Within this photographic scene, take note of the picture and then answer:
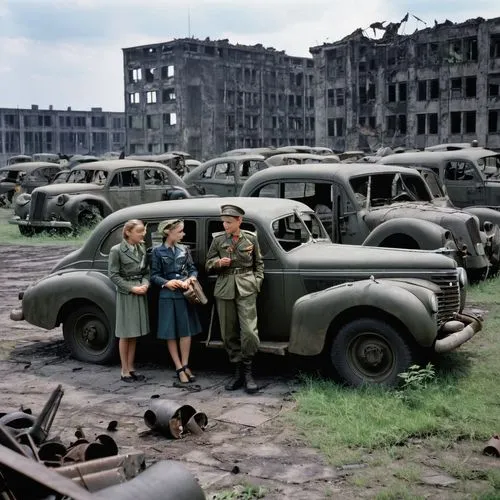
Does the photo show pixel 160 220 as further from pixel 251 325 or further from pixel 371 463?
pixel 371 463

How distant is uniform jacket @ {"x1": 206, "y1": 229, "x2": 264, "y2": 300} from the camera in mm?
6793

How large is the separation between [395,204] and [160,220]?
4.27 m

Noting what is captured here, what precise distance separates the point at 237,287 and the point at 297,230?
124cm

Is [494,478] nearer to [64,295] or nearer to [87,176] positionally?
[64,295]

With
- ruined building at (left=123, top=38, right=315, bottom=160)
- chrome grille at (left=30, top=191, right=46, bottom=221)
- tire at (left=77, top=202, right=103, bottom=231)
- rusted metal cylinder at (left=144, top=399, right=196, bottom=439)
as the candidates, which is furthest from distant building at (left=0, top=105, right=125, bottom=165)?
rusted metal cylinder at (left=144, top=399, right=196, bottom=439)

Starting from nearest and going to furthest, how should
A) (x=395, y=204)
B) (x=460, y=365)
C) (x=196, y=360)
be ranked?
1. (x=460, y=365)
2. (x=196, y=360)
3. (x=395, y=204)

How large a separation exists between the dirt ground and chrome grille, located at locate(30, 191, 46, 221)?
9.48 m

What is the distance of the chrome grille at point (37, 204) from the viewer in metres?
18.2

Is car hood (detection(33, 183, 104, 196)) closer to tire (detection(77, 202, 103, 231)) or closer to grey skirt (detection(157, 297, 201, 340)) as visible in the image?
tire (detection(77, 202, 103, 231))

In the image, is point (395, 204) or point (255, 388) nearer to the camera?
point (255, 388)

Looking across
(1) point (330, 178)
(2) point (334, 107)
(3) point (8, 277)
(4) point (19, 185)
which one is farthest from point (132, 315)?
(2) point (334, 107)

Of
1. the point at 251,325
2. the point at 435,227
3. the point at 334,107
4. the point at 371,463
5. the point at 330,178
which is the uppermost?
the point at 334,107

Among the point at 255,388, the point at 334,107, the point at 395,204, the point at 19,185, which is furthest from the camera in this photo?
the point at 334,107

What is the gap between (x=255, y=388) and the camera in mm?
6684
